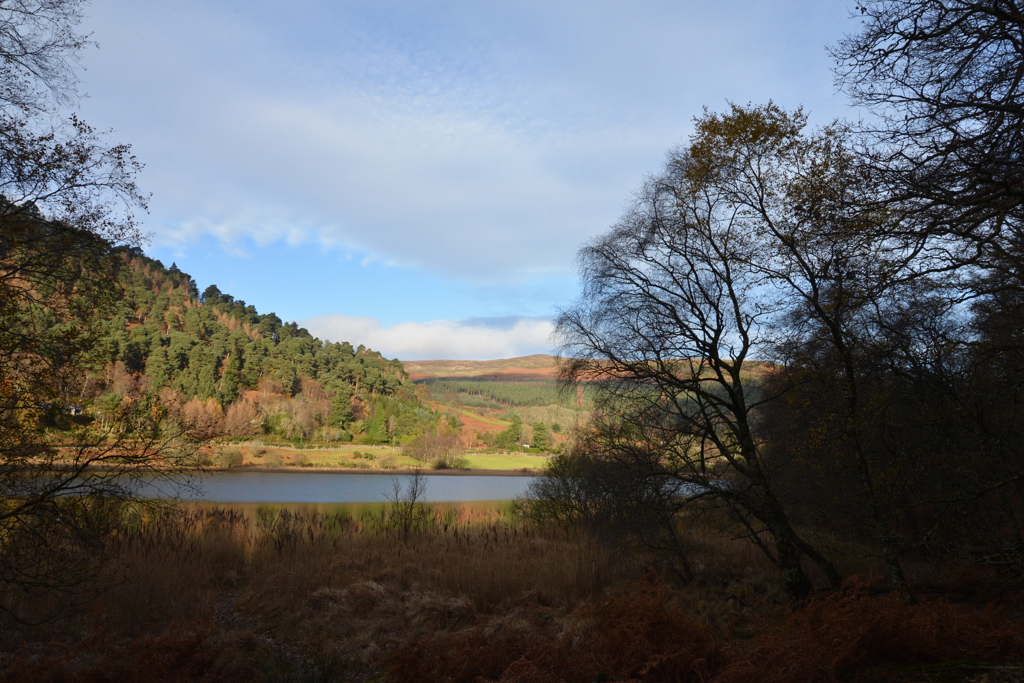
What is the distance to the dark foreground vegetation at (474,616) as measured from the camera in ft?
12.2

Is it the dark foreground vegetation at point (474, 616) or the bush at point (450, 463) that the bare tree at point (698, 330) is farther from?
the bush at point (450, 463)

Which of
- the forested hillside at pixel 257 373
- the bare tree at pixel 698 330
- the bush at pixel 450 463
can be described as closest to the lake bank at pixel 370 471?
the bush at pixel 450 463

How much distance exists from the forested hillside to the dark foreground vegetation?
53.7 meters

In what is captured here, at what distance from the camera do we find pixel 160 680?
4.43m

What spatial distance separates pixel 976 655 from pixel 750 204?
7.43 m

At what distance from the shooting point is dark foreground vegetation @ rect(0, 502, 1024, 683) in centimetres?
371

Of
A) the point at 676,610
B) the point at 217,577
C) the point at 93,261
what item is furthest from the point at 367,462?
the point at 676,610

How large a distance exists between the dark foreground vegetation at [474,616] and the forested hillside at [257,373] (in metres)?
53.7

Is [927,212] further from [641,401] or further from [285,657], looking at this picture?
[285,657]

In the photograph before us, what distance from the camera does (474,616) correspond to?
28.1 ft

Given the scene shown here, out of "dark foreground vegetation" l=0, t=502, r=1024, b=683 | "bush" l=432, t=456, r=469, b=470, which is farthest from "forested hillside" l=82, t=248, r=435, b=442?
"dark foreground vegetation" l=0, t=502, r=1024, b=683

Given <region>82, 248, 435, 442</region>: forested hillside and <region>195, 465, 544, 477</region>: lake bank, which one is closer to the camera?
<region>195, 465, 544, 477</region>: lake bank

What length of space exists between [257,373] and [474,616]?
111 meters

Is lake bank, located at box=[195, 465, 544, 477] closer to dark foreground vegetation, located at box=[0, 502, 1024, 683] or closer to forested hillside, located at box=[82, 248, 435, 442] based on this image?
forested hillside, located at box=[82, 248, 435, 442]
